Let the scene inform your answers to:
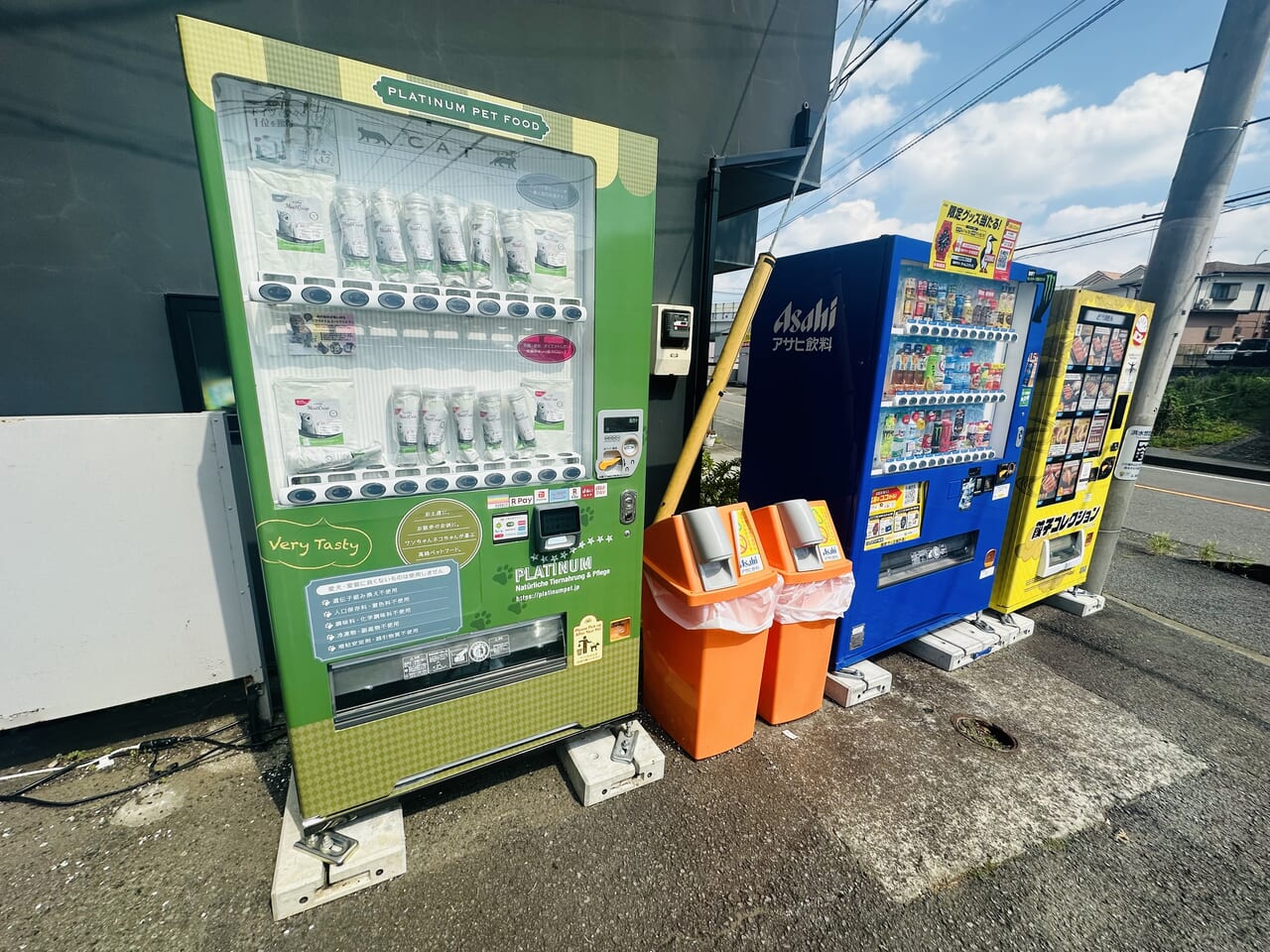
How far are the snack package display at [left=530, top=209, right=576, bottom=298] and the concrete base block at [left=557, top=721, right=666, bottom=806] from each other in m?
1.93

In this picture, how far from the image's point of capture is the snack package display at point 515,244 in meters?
1.80

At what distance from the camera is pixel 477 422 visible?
190 cm

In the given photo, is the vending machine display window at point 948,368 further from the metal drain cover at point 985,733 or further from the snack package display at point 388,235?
the snack package display at point 388,235

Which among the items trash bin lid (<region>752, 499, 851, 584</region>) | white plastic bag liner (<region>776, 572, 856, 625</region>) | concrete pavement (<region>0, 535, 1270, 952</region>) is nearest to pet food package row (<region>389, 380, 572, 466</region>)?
trash bin lid (<region>752, 499, 851, 584</region>)

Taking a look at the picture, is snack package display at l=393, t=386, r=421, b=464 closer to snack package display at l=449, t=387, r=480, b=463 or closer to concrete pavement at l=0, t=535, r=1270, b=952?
snack package display at l=449, t=387, r=480, b=463

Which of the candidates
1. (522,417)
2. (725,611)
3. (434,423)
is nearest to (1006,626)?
(725,611)

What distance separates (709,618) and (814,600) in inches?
25.6

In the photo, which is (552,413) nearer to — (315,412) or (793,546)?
(315,412)

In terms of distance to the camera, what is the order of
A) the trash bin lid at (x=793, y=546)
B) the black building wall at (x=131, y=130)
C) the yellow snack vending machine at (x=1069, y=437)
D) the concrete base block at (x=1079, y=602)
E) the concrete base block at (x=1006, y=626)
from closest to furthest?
the black building wall at (x=131, y=130)
the trash bin lid at (x=793, y=546)
the yellow snack vending machine at (x=1069, y=437)
the concrete base block at (x=1006, y=626)
the concrete base block at (x=1079, y=602)

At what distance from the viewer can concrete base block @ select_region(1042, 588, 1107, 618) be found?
154 inches

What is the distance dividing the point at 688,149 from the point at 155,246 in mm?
3067

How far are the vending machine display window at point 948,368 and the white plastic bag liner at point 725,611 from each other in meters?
1.02

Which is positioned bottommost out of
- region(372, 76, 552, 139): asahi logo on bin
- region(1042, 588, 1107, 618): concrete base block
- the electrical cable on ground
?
Answer: the electrical cable on ground

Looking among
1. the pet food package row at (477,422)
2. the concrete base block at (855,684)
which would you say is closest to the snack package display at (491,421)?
the pet food package row at (477,422)
